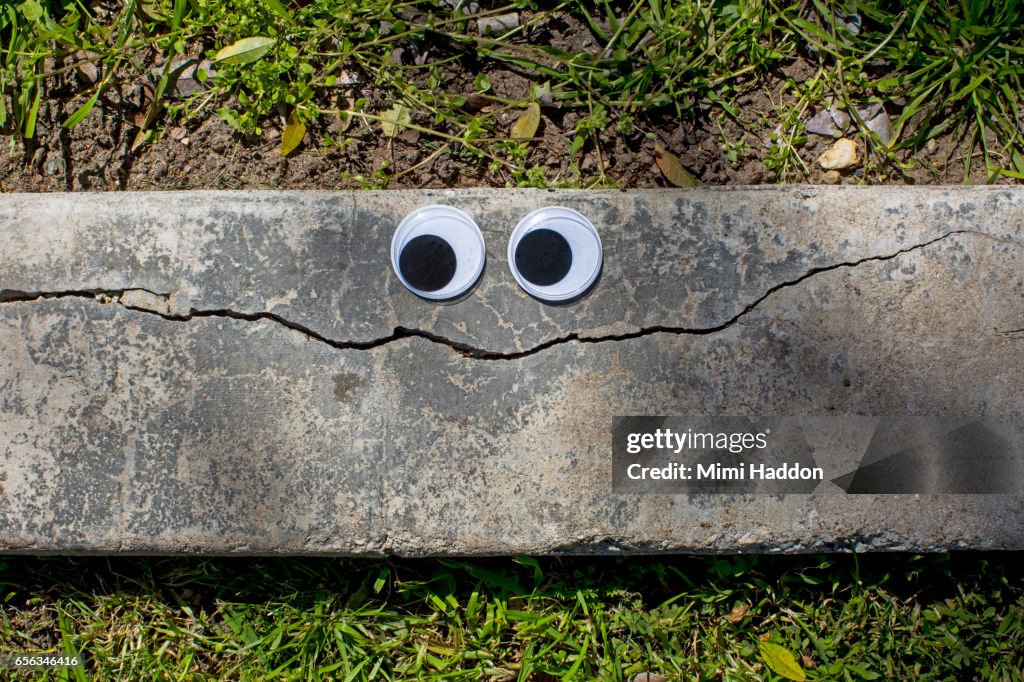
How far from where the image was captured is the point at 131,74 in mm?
2186

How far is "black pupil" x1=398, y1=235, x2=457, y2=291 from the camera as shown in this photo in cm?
182

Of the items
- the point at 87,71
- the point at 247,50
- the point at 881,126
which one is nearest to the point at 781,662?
the point at 881,126

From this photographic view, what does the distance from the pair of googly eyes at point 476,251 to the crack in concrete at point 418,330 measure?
11cm

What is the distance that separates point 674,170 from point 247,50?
4.27ft

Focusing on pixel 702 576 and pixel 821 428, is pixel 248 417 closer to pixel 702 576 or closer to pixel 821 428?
pixel 702 576

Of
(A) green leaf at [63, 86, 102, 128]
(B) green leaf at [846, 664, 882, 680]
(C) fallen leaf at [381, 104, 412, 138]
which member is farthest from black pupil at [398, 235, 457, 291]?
(B) green leaf at [846, 664, 882, 680]

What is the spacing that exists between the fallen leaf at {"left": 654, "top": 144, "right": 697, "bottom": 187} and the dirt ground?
17mm

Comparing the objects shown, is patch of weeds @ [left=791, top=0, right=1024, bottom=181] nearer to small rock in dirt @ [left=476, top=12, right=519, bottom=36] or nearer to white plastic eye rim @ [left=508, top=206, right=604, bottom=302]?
small rock in dirt @ [left=476, top=12, right=519, bottom=36]

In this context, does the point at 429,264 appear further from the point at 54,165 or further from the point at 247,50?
the point at 54,165

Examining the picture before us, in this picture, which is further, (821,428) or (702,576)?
(702,576)

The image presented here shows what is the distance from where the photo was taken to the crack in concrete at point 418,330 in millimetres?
1808

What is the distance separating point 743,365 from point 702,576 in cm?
63

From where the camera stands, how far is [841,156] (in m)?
2.12

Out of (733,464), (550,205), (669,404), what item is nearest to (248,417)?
(550,205)
